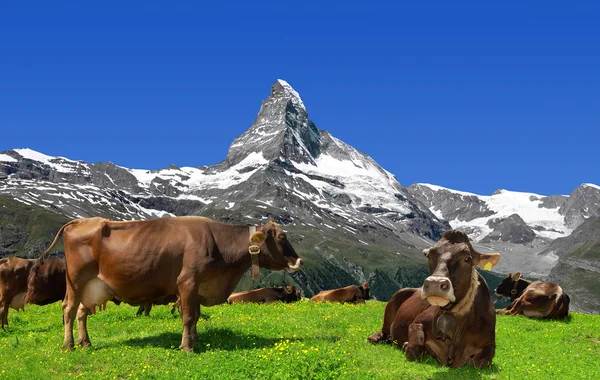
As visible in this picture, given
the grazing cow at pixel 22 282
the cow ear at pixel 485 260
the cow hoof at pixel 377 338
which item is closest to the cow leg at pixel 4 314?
the grazing cow at pixel 22 282

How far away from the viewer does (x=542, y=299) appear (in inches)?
1083

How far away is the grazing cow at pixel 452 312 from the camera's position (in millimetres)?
12148

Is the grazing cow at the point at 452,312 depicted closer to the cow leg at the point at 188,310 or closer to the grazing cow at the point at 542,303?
the cow leg at the point at 188,310

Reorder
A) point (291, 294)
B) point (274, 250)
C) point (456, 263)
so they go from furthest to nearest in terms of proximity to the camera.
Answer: point (291, 294), point (274, 250), point (456, 263)

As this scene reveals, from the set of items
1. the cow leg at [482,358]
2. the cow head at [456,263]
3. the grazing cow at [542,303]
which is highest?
the cow head at [456,263]

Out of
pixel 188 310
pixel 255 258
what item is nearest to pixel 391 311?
pixel 255 258

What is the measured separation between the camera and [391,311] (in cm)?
1772

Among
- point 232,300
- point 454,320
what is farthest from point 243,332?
point 232,300

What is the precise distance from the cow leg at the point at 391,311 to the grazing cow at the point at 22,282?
15313 mm

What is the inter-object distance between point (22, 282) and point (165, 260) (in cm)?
1258

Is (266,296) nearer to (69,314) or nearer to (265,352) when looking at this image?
(69,314)

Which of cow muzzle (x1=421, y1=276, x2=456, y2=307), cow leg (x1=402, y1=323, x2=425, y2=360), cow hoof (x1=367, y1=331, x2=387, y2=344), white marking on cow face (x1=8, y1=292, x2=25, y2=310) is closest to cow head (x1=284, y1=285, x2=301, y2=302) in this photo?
white marking on cow face (x1=8, y1=292, x2=25, y2=310)

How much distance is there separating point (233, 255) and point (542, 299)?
16.9 metres

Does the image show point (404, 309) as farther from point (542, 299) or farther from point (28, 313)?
point (28, 313)
